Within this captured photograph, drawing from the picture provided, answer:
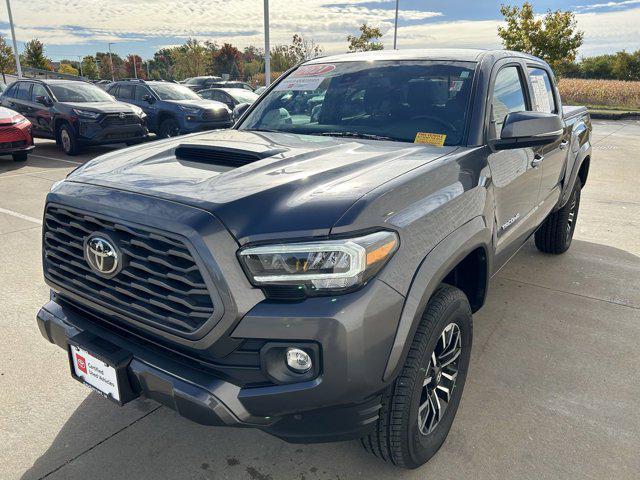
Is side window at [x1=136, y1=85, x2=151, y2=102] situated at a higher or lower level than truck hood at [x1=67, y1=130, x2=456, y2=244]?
lower

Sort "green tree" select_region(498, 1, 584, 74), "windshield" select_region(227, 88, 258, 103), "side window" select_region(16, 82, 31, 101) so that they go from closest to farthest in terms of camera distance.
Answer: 1. "side window" select_region(16, 82, 31, 101)
2. "windshield" select_region(227, 88, 258, 103)
3. "green tree" select_region(498, 1, 584, 74)

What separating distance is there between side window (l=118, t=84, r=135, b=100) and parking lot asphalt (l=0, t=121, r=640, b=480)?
9637 millimetres

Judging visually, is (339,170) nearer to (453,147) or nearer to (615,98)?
(453,147)

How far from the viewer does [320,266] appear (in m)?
1.71

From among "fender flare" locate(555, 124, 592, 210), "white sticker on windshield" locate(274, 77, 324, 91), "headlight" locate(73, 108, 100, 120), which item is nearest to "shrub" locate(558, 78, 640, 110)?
"headlight" locate(73, 108, 100, 120)

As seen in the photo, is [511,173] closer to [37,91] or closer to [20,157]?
[20,157]

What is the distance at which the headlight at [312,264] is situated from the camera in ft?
5.59

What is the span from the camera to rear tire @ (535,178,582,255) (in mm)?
4809

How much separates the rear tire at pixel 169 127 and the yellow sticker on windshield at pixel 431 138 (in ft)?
33.0

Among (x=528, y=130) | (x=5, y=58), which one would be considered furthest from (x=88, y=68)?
(x=528, y=130)

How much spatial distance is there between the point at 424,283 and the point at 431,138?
1091mm

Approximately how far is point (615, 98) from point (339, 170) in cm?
3375

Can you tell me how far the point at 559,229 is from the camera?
4840mm

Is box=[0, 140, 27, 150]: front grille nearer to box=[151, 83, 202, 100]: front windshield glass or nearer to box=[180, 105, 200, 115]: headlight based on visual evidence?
box=[180, 105, 200, 115]: headlight
